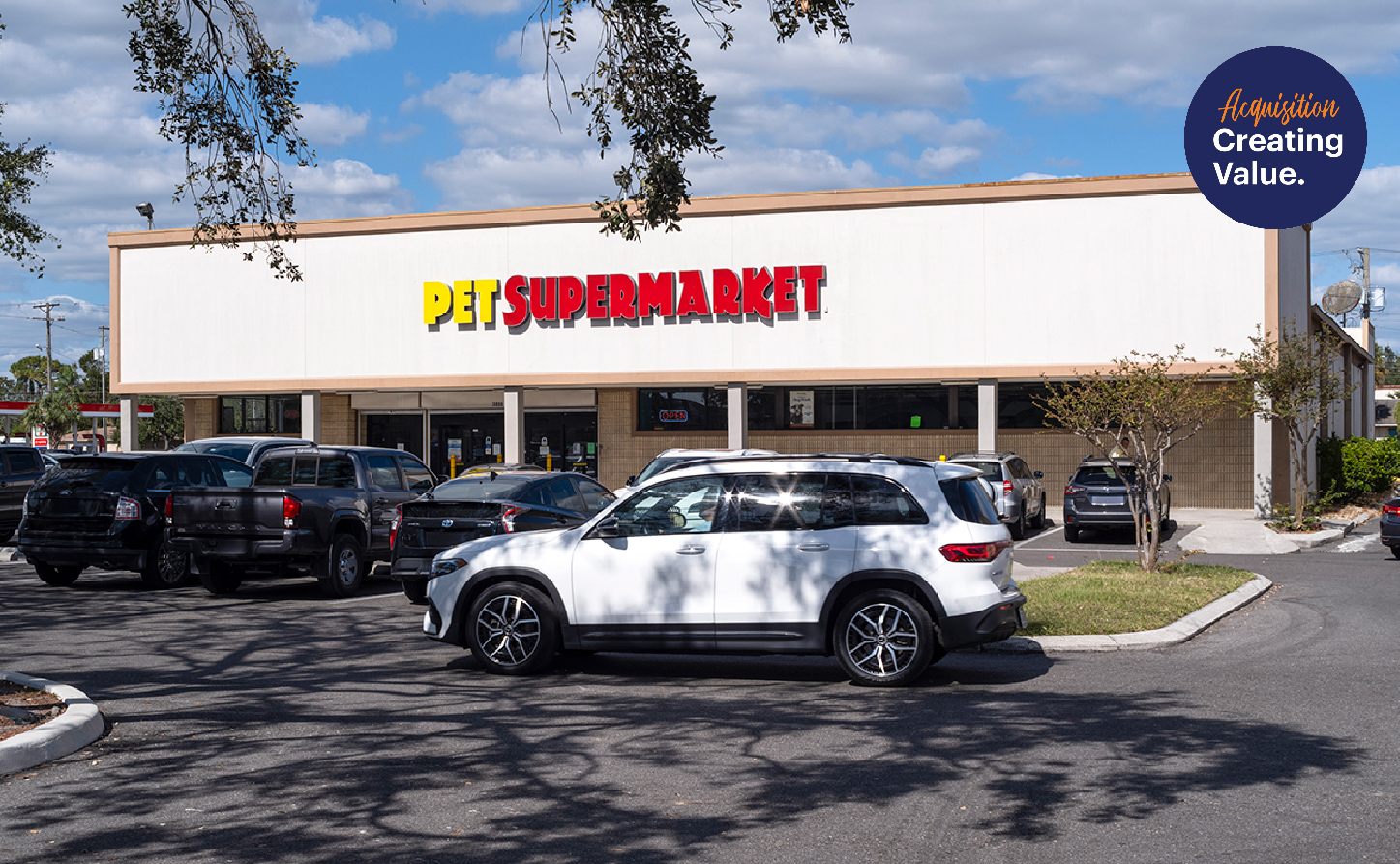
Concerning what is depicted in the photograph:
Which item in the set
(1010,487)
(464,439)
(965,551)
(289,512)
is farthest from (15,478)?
(965,551)

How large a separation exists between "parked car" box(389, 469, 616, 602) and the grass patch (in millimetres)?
4712

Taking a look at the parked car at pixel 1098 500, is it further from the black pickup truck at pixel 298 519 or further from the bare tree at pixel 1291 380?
the black pickup truck at pixel 298 519

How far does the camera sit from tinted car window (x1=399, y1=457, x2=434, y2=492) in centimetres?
1748

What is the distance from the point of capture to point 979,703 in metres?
9.05

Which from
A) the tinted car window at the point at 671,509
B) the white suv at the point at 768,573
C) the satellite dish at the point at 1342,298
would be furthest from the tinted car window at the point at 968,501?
the satellite dish at the point at 1342,298

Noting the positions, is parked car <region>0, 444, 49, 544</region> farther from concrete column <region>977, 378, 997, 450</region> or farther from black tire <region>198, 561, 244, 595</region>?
concrete column <region>977, 378, 997, 450</region>

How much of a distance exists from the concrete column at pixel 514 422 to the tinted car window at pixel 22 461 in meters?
11.3

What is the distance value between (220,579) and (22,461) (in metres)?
10.8

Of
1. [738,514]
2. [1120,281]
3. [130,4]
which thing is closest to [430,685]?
[738,514]

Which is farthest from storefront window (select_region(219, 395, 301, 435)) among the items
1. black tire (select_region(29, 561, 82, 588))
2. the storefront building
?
black tire (select_region(29, 561, 82, 588))

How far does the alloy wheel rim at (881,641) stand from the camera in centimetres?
966

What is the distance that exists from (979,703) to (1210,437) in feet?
83.0

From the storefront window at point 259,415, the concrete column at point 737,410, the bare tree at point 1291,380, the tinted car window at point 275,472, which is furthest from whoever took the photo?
the storefront window at point 259,415

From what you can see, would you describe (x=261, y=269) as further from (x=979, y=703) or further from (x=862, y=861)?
(x=862, y=861)
